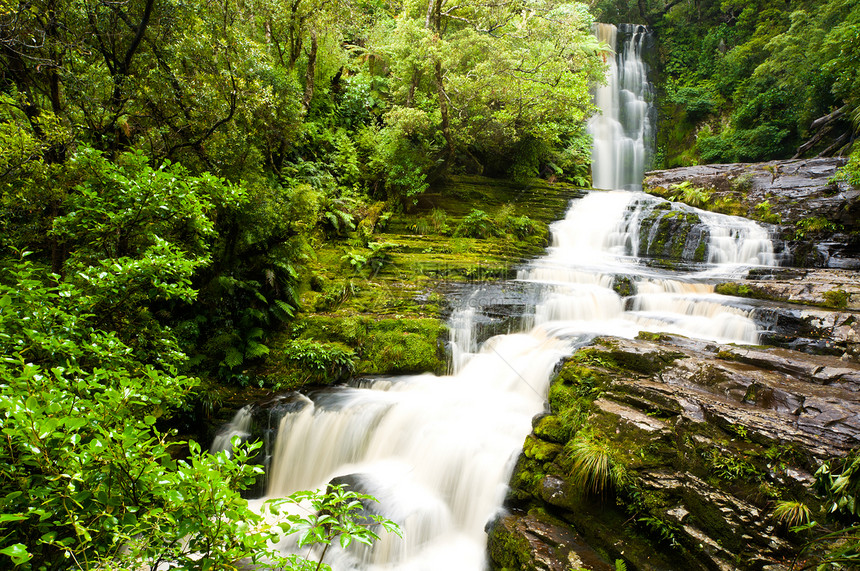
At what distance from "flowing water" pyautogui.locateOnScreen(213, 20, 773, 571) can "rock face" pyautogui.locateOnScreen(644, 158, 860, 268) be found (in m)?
0.97

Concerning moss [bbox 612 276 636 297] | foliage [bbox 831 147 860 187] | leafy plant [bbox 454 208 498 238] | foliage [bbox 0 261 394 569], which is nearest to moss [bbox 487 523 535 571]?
foliage [bbox 0 261 394 569]

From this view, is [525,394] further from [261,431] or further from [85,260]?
[85,260]

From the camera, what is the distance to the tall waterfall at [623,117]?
19.6 meters

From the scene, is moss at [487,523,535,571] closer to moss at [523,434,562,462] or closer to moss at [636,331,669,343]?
moss at [523,434,562,462]

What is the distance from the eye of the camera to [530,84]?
40.2 ft

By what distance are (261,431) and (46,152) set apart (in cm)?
449

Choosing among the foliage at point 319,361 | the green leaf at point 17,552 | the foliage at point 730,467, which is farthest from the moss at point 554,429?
the green leaf at point 17,552

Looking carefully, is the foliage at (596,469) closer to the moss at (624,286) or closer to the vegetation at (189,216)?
the vegetation at (189,216)

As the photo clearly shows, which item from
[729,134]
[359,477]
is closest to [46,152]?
[359,477]

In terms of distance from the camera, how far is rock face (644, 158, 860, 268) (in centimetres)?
988

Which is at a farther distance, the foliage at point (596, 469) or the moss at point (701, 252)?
the moss at point (701, 252)

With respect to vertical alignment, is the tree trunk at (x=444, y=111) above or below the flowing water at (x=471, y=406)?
above

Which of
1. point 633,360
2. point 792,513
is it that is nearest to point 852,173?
point 633,360

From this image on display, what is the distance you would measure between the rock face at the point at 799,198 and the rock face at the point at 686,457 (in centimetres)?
667
